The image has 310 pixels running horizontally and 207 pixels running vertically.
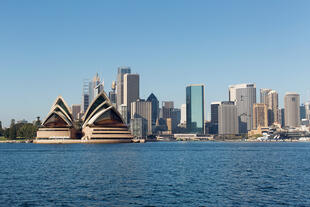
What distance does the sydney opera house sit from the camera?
6890 inches

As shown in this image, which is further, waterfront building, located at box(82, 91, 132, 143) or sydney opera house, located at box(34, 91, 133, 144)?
sydney opera house, located at box(34, 91, 133, 144)

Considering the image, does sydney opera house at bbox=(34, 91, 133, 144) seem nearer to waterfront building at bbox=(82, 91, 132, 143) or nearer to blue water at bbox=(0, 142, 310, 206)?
waterfront building at bbox=(82, 91, 132, 143)

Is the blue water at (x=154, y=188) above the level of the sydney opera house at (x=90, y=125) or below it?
below

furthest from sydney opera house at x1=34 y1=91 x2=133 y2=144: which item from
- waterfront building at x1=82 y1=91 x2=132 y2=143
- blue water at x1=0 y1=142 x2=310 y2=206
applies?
blue water at x1=0 y1=142 x2=310 y2=206

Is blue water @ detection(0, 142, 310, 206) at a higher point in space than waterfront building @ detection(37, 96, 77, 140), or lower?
lower

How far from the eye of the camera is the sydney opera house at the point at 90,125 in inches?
6890

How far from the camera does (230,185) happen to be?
1564 inches

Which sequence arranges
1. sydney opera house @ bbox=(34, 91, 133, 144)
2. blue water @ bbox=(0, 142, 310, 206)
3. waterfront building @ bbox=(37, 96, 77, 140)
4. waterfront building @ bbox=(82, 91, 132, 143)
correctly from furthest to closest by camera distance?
waterfront building @ bbox=(37, 96, 77, 140), sydney opera house @ bbox=(34, 91, 133, 144), waterfront building @ bbox=(82, 91, 132, 143), blue water @ bbox=(0, 142, 310, 206)

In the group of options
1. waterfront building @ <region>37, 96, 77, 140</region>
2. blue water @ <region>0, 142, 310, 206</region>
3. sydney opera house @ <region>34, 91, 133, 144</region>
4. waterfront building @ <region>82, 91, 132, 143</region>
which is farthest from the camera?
waterfront building @ <region>37, 96, 77, 140</region>

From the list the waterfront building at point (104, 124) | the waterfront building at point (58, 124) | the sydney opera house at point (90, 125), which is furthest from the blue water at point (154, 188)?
the waterfront building at point (58, 124)

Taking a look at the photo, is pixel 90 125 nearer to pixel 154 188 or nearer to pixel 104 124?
pixel 104 124

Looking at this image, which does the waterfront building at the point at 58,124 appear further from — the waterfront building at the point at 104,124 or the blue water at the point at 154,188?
the blue water at the point at 154,188

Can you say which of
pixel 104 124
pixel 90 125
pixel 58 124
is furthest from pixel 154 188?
pixel 58 124

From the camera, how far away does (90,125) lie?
175 meters
